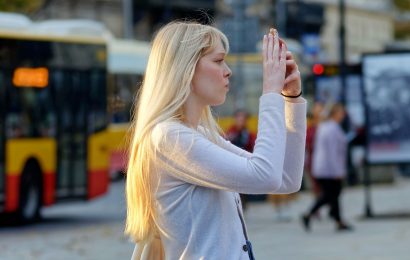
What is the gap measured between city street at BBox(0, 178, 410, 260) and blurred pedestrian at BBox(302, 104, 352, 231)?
356 mm

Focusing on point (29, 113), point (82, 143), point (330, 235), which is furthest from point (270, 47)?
point (82, 143)

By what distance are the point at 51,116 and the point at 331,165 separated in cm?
491

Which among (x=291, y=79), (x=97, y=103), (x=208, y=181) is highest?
(x=291, y=79)

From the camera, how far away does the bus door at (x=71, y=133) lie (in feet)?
70.0

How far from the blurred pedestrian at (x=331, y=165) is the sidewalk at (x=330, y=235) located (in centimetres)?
35

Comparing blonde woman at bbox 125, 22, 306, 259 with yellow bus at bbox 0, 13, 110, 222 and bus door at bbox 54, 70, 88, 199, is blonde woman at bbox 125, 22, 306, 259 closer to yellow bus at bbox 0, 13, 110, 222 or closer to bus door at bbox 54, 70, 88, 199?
yellow bus at bbox 0, 13, 110, 222

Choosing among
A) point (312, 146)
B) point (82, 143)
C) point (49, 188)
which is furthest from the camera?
point (312, 146)

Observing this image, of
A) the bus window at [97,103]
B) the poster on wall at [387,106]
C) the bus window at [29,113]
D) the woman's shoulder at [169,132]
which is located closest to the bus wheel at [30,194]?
the bus window at [29,113]

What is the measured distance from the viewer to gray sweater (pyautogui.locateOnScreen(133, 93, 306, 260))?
3934mm

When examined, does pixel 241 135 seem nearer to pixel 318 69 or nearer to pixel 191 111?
pixel 318 69

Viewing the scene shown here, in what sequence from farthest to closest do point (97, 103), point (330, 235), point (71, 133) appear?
point (97, 103)
point (71, 133)
point (330, 235)

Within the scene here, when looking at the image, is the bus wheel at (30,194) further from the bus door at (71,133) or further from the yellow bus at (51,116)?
the bus door at (71,133)

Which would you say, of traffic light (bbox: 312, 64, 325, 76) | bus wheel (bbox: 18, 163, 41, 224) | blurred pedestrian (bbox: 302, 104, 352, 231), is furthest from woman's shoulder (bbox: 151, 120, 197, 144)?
traffic light (bbox: 312, 64, 325, 76)

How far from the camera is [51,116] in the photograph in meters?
21.1
